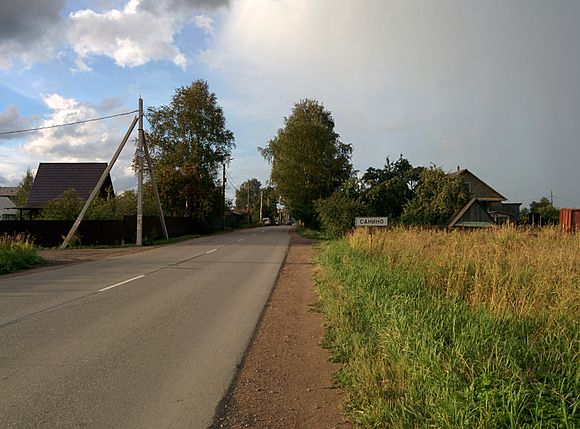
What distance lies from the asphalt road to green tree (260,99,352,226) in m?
37.4

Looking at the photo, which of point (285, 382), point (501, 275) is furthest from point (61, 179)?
point (285, 382)

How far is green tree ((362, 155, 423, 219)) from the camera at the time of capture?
4194cm

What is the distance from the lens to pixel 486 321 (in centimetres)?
555

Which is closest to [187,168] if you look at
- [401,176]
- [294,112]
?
[294,112]

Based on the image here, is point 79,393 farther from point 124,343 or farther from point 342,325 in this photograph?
point 342,325

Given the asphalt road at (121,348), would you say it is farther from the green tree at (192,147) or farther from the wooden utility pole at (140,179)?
the green tree at (192,147)

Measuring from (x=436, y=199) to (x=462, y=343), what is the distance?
36266 millimetres

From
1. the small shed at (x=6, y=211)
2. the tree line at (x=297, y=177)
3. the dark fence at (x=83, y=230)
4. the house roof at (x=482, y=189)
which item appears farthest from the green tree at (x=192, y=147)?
the house roof at (x=482, y=189)

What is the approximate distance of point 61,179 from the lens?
1981 inches

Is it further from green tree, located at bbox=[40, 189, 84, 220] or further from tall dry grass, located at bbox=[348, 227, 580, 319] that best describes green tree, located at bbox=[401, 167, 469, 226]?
tall dry grass, located at bbox=[348, 227, 580, 319]

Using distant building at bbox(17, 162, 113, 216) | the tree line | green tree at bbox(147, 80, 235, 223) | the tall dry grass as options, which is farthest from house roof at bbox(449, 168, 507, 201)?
the tall dry grass

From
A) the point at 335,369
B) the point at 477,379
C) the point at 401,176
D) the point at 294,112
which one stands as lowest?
the point at 335,369

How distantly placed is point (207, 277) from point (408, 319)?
32.5 feet

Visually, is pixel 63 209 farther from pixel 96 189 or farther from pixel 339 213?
pixel 339 213
